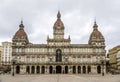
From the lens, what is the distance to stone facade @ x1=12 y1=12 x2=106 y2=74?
101188 millimetres

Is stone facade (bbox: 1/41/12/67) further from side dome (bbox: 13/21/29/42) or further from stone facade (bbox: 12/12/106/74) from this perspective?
stone facade (bbox: 12/12/106/74)

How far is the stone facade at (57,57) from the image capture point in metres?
101

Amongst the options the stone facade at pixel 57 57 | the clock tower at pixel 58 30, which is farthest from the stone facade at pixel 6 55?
the clock tower at pixel 58 30

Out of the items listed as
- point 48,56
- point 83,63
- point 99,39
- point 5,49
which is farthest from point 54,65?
point 5,49

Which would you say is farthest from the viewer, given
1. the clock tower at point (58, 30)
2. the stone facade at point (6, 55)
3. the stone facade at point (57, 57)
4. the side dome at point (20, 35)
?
the stone facade at point (6, 55)

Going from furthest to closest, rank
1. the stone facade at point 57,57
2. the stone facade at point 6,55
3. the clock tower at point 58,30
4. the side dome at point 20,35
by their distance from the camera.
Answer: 1. the stone facade at point 6,55
2. the clock tower at point 58,30
3. the side dome at point 20,35
4. the stone facade at point 57,57

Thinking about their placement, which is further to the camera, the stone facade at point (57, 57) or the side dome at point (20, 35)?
the side dome at point (20, 35)

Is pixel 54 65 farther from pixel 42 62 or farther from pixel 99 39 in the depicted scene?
pixel 99 39

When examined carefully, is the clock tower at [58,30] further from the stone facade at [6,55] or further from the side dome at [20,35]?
the stone facade at [6,55]

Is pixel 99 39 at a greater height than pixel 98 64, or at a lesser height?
greater

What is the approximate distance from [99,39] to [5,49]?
240ft

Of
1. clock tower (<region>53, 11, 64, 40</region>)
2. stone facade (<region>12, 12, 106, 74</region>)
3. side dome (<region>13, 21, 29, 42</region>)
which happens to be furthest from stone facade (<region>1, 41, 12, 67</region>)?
clock tower (<region>53, 11, 64, 40</region>)

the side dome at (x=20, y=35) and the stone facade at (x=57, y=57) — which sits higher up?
the side dome at (x=20, y=35)

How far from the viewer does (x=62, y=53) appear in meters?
102
